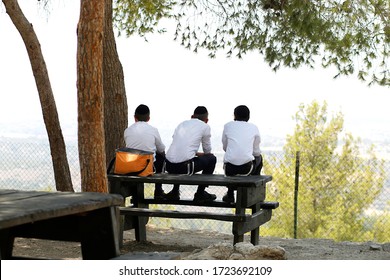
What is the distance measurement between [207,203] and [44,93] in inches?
138

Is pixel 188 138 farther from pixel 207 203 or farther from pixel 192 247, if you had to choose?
pixel 192 247

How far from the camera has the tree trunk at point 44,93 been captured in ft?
34.8

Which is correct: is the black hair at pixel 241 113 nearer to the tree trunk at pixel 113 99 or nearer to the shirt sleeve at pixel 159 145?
the shirt sleeve at pixel 159 145

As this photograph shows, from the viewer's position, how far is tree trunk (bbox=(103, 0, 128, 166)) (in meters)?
10.8

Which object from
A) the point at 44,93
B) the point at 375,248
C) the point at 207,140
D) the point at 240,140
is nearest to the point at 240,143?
the point at 240,140

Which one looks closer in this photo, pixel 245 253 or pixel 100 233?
pixel 100 233

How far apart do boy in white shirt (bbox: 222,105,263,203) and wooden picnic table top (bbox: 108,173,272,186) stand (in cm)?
15

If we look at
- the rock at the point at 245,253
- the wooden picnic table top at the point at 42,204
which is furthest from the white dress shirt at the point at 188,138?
the wooden picnic table top at the point at 42,204

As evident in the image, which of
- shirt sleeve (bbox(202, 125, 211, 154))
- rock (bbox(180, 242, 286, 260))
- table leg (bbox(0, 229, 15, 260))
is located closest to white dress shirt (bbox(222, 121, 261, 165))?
shirt sleeve (bbox(202, 125, 211, 154))

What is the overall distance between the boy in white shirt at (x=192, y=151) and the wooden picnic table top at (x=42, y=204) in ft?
11.7

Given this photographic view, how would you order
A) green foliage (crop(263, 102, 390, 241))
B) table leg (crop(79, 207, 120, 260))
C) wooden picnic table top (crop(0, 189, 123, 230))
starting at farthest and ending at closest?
green foliage (crop(263, 102, 390, 241)) < table leg (crop(79, 207, 120, 260)) < wooden picnic table top (crop(0, 189, 123, 230))

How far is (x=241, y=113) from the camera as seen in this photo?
8.13 m

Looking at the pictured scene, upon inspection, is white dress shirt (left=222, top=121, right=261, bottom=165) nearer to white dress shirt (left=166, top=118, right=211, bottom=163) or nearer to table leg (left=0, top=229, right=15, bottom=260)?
white dress shirt (left=166, top=118, right=211, bottom=163)
